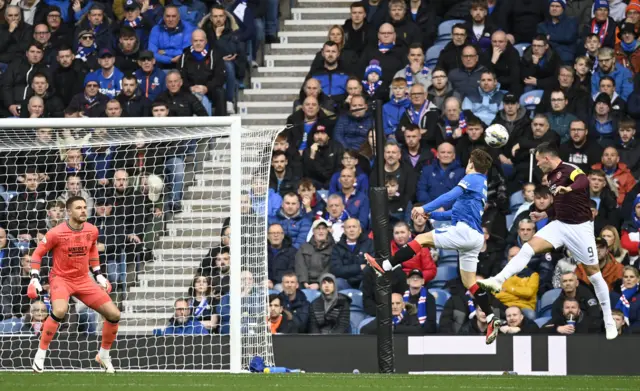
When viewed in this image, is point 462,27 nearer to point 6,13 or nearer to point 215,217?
point 215,217

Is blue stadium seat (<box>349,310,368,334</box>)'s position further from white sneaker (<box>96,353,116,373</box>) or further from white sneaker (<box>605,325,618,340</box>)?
white sneaker (<box>605,325,618,340</box>)

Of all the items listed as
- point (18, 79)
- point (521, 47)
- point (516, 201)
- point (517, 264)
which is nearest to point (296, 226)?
point (516, 201)

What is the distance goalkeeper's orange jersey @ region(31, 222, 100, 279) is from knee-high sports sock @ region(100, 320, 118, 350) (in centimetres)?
65

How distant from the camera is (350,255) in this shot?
695 inches

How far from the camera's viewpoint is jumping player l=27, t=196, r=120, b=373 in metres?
15.4

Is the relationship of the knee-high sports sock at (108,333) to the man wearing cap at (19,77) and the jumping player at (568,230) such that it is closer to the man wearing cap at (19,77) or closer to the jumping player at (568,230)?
the jumping player at (568,230)

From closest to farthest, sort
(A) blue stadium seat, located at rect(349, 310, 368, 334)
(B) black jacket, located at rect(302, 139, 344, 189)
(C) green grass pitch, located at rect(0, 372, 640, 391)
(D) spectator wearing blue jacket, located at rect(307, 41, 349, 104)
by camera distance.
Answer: (C) green grass pitch, located at rect(0, 372, 640, 391) → (A) blue stadium seat, located at rect(349, 310, 368, 334) → (B) black jacket, located at rect(302, 139, 344, 189) → (D) spectator wearing blue jacket, located at rect(307, 41, 349, 104)

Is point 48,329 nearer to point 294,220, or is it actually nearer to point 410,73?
point 294,220

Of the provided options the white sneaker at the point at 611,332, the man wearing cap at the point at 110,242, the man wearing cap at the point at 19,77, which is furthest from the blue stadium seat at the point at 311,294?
the man wearing cap at the point at 19,77

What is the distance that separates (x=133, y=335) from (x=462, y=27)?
21.2ft

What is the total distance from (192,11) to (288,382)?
988 cm

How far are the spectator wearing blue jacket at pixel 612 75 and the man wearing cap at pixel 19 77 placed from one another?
8.12 meters

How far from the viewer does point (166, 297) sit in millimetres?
17219

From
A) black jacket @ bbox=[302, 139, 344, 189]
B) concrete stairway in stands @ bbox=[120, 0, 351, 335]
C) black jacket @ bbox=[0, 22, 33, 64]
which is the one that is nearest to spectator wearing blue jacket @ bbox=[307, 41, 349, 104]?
black jacket @ bbox=[302, 139, 344, 189]
